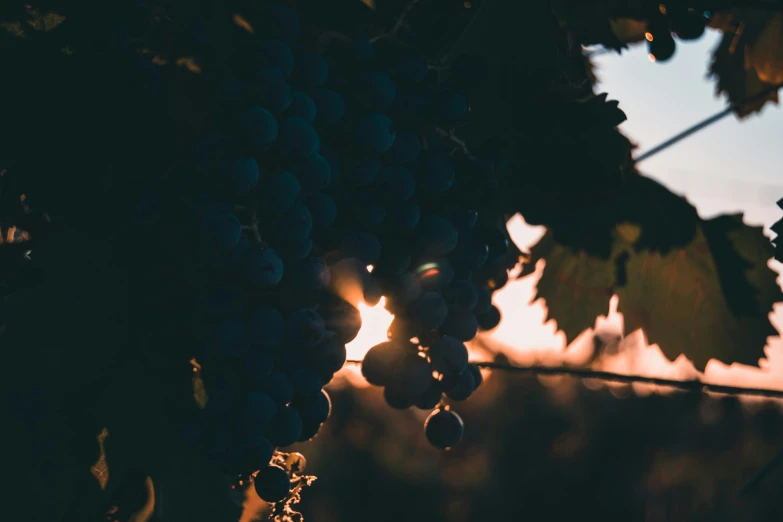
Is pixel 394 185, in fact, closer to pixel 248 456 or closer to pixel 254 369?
pixel 254 369

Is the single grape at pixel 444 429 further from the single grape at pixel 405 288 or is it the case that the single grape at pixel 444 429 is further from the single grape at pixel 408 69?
the single grape at pixel 408 69

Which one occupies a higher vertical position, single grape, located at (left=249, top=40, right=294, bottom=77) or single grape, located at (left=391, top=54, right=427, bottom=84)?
single grape, located at (left=391, top=54, right=427, bottom=84)

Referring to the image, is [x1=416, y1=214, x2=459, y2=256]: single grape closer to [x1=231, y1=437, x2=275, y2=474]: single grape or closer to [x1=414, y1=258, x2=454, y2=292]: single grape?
[x1=414, y1=258, x2=454, y2=292]: single grape

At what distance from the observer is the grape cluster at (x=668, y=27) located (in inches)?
55.4

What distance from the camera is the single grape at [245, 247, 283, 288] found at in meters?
1.13

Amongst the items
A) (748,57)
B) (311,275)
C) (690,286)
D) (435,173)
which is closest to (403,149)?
(435,173)

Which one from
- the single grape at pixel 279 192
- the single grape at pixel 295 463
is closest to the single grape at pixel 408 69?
the single grape at pixel 279 192

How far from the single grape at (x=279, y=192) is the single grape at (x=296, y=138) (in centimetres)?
4

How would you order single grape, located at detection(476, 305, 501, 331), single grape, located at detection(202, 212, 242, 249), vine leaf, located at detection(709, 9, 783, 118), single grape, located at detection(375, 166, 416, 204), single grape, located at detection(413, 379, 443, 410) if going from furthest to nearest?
vine leaf, located at detection(709, 9, 783, 118) → single grape, located at detection(476, 305, 501, 331) → single grape, located at detection(413, 379, 443, 410) → single grape, located at detection(375, 166, 416, 204) → single grape, located at detection(202, 212, 242, 249)

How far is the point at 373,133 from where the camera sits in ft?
4.06

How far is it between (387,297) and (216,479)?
460 mm

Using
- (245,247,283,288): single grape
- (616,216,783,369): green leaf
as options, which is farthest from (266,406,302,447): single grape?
(616,216,783,369): green leaf

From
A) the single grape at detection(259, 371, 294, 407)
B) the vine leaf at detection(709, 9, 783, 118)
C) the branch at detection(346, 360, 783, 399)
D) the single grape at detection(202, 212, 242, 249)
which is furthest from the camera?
the vine leaf at detection(709, 9, 783, 118)

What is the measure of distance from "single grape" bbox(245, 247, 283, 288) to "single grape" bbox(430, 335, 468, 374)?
431mm
